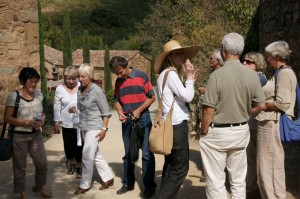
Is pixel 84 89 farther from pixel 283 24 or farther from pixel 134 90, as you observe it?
pixel 283 24

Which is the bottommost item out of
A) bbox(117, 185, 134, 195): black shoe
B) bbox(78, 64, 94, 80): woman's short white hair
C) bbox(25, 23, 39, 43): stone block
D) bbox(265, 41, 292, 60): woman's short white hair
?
bbox(117, 185, 134, 195): black shoe

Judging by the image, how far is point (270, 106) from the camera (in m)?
3.75

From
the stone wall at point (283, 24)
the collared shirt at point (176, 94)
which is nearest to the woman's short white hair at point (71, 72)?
the collared shirt at point (176, 94)

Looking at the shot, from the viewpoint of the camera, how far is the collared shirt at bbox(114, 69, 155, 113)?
4863 millimetres

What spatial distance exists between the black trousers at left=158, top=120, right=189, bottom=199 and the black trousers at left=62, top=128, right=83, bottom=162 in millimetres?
2143

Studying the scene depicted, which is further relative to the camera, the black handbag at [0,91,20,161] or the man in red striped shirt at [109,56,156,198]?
the man in red striped shirt at [109,56,156,198]

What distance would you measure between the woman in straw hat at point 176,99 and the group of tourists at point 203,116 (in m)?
0.01

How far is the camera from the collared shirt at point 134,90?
191 inches

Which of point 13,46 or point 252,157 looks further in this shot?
point 13,46

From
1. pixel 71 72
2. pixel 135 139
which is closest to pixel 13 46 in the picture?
pixel 71 72

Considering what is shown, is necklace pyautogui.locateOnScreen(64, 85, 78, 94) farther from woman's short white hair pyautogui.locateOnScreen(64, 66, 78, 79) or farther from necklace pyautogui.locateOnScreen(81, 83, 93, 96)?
necklace pyautogui.locateOnScreen(81, 83, 93, 96)

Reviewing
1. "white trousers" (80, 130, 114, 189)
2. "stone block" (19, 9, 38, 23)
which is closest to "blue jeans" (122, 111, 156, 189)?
"white trousers" (80, 130, 114, 189)

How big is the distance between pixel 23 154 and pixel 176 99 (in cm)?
200

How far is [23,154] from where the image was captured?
181 inches
